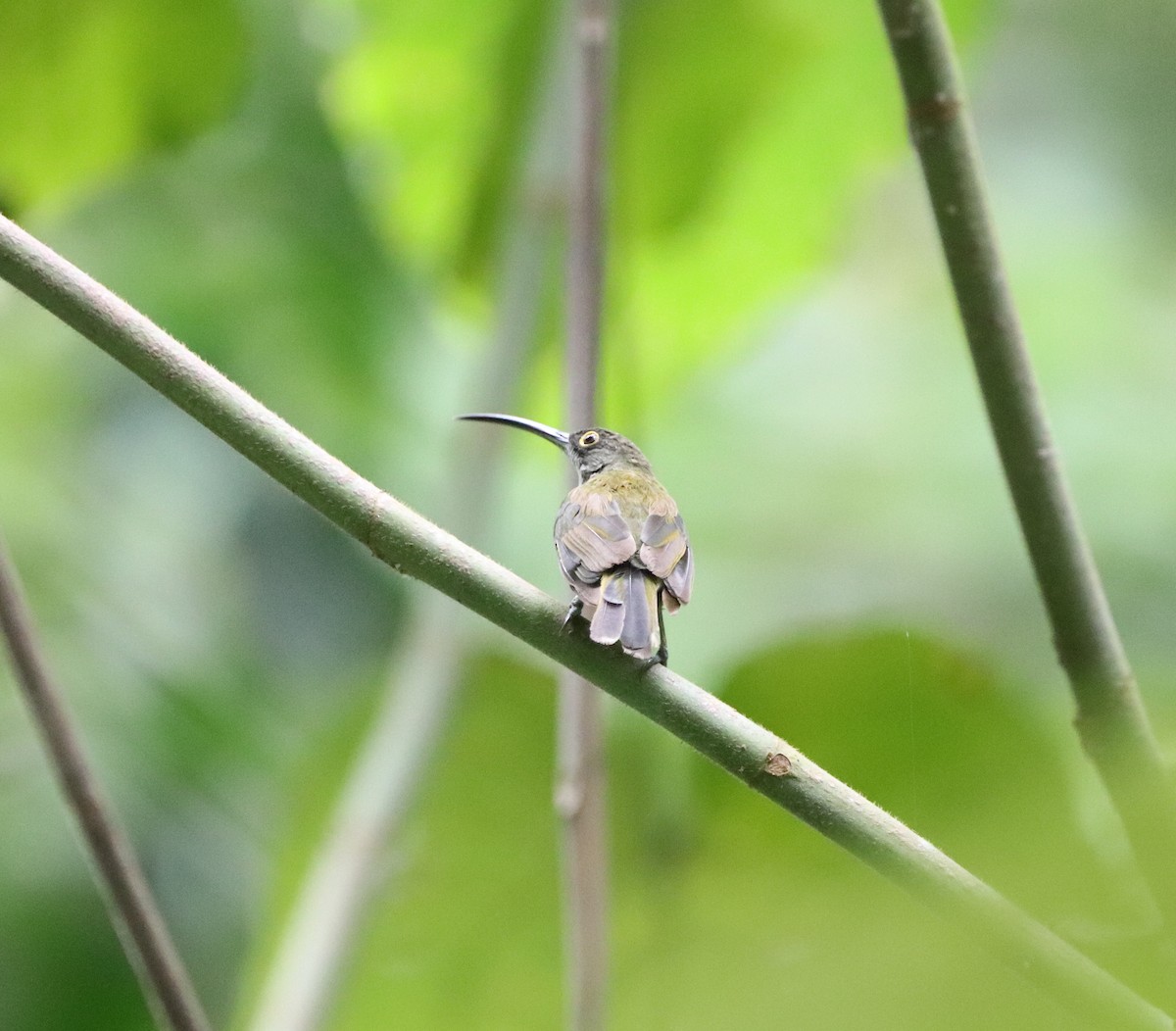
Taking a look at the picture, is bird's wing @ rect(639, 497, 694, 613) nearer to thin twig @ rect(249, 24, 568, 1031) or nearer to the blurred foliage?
the blurred foliage

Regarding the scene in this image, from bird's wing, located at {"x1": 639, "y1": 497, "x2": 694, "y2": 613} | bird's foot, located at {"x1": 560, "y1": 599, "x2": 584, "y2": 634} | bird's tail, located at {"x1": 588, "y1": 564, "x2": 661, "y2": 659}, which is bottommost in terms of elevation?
bird's foot, located at {"x1": 560, "y1": 599, "x2": 584, "y2": 634}

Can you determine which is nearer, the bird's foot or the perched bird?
the bird's foot

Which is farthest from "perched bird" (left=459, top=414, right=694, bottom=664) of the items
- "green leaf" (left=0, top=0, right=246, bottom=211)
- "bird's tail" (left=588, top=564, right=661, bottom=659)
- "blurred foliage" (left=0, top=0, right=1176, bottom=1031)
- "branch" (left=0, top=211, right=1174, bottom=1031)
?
"green leaf" (left=0, top=0, right=246, bottom=211)

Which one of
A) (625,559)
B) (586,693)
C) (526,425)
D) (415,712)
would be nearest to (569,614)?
(625,559)

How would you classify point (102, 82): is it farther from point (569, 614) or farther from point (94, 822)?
point (569, 614)

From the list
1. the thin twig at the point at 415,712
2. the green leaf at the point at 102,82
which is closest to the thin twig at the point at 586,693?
the thin twig at the point at 415,712

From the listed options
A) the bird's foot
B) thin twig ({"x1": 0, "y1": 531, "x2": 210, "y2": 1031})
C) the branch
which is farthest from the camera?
thin twig ({"x1": 0, "y1": 531, "x2": 210, "y2": 1031})

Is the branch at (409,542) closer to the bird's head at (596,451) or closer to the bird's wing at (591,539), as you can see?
the bird's wing at (591,539)
